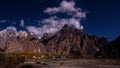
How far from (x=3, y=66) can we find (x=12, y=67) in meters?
3.40

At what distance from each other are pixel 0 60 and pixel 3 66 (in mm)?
6621

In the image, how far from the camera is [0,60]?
39750 mm

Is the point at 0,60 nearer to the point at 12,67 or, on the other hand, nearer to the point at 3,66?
the point at 12,67

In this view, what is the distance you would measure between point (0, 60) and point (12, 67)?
4130mm

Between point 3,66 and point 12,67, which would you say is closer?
point 3,66

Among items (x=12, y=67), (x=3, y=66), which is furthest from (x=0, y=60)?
(x=3, y=66)

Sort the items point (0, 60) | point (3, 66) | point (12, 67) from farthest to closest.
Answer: point (0, 60) → point (12, 67) → point (3, 66)

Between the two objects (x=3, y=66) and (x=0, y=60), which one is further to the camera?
(x=0, y=60)

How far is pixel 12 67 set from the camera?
3675 cm

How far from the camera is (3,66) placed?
110 feet

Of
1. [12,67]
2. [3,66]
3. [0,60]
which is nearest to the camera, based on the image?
[3,66]

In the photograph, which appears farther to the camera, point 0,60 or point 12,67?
point 0,60
